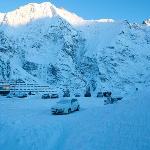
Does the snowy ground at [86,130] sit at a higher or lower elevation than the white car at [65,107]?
lower

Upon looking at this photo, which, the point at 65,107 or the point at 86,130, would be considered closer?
the point at 86,130

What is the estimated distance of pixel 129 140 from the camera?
27578mm

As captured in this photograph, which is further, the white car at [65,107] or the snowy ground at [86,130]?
the white car at [65,107]

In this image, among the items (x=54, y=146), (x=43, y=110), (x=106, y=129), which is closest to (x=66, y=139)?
(x=54, y=146)

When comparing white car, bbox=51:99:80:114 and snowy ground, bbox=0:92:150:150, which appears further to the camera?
white car, bbox=51:99:80:114

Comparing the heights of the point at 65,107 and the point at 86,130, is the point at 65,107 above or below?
above

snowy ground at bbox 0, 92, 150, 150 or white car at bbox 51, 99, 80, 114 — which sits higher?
white car at bbox 51, 99, 80, 114

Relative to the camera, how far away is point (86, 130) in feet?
106

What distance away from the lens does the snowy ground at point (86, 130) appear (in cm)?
2822

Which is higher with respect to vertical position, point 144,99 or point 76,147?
point 144,99

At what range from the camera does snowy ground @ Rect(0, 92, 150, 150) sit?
1111 inches

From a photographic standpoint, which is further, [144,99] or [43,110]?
[43,110]

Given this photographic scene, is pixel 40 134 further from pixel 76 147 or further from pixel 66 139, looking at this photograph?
pixel 76 147

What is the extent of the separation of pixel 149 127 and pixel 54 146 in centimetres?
734
